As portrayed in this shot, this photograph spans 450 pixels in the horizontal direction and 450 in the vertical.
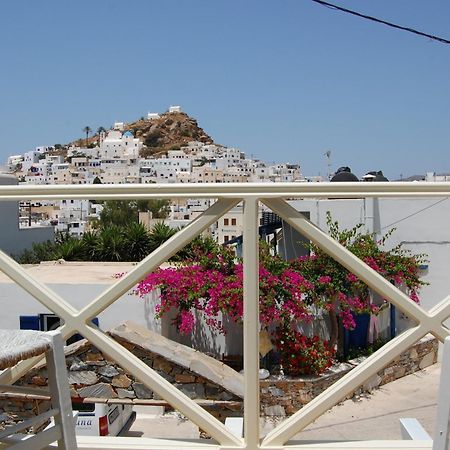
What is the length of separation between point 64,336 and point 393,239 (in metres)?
7.53

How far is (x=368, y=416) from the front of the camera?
638 cm

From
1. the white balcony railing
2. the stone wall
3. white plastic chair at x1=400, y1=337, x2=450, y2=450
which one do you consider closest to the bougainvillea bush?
the stone wall

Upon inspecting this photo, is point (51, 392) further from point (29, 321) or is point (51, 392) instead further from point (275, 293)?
point (29, 321)

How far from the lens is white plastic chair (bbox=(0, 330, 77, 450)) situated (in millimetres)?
1338

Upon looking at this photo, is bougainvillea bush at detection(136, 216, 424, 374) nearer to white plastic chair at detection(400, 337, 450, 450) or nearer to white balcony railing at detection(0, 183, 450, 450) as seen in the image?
white balcony railing at detection(0, 183, 450, 450)

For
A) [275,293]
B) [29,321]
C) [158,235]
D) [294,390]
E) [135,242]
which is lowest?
[294,390]

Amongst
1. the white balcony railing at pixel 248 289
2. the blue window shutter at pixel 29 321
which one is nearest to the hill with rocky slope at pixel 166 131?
the blue window shutter at pixel 29 321

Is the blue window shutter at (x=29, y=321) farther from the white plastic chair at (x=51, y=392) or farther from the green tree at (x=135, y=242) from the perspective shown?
the white plastic chair at (x=51, y=392)

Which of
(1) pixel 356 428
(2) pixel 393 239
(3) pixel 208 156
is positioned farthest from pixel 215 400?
(3) pixel 208 156

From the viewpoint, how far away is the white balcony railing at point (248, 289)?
5.39ft

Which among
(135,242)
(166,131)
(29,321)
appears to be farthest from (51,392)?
(166,131)

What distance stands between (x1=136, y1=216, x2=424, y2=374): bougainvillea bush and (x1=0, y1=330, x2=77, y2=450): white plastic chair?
5282 millimetres

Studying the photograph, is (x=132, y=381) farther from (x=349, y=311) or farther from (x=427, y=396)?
(x=427, y=396)

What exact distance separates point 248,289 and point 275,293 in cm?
524
